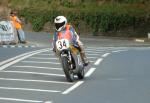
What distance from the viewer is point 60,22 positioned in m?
17.2

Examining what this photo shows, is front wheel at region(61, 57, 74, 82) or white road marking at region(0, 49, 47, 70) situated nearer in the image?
front wheel at region(61, 57, 74, 82)

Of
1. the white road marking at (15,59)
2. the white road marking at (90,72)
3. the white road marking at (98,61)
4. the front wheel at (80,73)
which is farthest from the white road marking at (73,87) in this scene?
the white road marking at (98,61)

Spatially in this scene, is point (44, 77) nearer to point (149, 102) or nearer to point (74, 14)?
point (149, 102)

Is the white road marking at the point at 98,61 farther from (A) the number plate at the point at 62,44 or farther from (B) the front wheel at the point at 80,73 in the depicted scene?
(A) the number plate at the point at 62,44

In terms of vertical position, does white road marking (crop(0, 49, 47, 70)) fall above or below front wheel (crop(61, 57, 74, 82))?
below

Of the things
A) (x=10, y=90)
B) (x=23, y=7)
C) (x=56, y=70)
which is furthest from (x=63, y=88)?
(x=23, y=7)

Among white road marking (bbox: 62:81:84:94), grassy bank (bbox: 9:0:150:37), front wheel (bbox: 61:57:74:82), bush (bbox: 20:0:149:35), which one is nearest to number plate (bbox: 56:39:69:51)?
front wheel (bbox: 61:57:74:82)

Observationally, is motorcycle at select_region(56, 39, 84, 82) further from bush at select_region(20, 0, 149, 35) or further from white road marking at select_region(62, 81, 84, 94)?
bush at select_region(20, 0, 149, 35)

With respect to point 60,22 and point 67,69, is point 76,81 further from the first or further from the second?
point 60,22

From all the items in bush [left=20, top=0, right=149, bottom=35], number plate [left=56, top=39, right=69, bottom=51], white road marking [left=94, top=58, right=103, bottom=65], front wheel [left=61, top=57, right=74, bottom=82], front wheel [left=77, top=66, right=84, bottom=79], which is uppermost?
number plate [left=56, top=39, right=69, bottom=51]

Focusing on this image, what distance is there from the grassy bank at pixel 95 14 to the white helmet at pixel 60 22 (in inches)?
1167

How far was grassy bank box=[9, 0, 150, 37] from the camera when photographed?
1859 inches

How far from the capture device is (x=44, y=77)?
59.0 feet

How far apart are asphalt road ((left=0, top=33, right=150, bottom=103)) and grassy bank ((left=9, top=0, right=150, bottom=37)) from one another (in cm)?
2261
